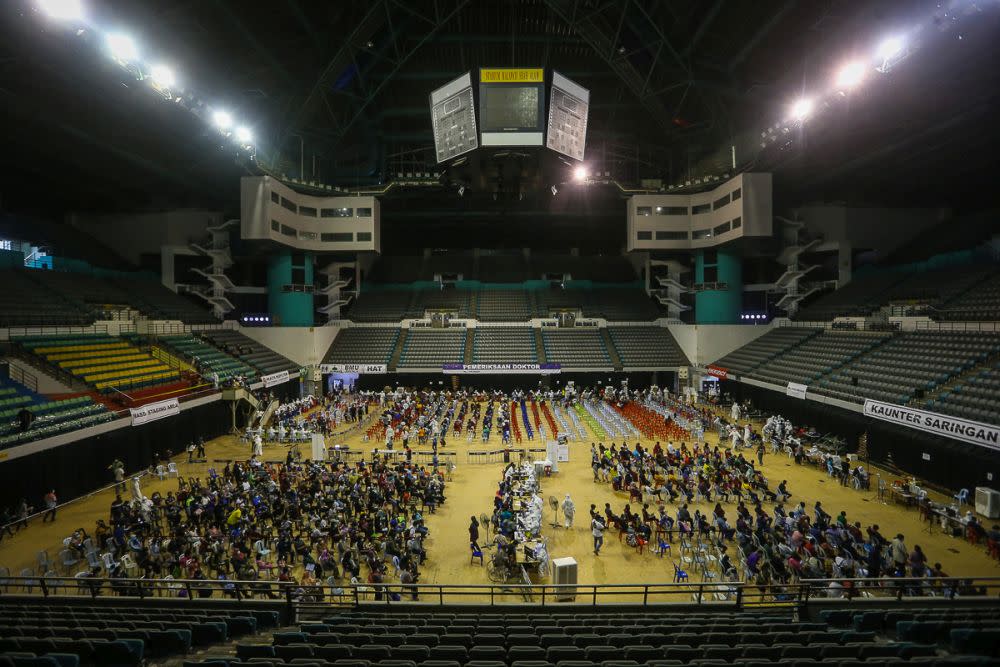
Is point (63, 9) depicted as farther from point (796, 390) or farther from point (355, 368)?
point (796, 390)

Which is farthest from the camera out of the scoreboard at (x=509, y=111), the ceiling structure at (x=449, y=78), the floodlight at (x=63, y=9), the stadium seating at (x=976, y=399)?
the scoreboard at (x=509, y=111)

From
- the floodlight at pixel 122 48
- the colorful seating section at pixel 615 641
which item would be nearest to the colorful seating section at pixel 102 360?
the floodlight at pixel 122 48

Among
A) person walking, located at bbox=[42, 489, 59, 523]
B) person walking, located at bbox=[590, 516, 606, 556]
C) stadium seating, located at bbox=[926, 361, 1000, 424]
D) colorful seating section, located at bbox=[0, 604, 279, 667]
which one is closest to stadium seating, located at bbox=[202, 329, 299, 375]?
person walking, located at bbox=[42, 489, 59, 523]

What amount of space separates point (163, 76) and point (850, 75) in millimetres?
34099

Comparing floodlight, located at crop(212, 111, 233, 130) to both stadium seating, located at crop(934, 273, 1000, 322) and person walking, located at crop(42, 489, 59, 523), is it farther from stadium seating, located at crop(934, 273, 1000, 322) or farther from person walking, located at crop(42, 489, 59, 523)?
stadium seating, located at crop(934, 273, 1000, 322)

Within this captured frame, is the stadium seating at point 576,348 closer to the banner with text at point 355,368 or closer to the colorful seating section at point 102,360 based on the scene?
the banner with text at point 355,368

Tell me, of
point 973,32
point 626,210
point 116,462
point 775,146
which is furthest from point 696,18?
point 116,462

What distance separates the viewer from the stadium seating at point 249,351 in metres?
33.2

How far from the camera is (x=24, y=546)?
1368 cm

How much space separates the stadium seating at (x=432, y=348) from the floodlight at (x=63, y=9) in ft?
86.9

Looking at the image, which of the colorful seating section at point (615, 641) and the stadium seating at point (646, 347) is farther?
the stadium seating at point (646, 347)

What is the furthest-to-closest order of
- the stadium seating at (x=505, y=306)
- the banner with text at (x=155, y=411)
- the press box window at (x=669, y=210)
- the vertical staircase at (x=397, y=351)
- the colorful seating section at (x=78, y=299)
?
1. the stadium seating at (x=505, y=306)
2. the press box window at (x=669, y=210)
3. the vertical staircase at (x=397, y=351)
4. the colorful seating section at (x=78, y=299)
5. the banner with text at (x=155, y=411)

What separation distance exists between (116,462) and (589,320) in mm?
35727

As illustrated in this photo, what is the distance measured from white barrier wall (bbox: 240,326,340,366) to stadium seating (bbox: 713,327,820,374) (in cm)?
3431
